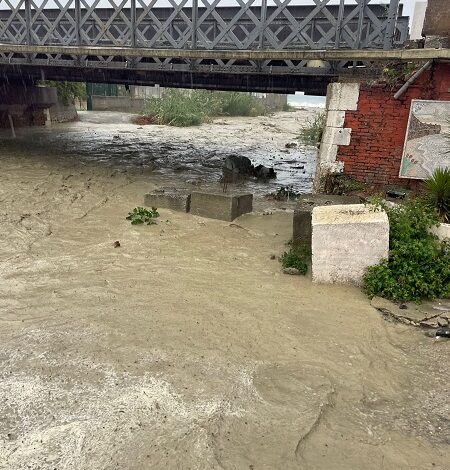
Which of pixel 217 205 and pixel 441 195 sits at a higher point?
pixel 441 195

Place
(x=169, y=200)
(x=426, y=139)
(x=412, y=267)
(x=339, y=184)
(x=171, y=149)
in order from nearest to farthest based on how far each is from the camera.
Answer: (x=412, y=267)
(x=426, y=139)
(x=339, y=184)
(x=169, y=200)
(x=171, y=149)

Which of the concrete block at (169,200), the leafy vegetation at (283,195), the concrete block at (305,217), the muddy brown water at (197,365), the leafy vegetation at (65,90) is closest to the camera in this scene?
the muddy brown water at (197,365)

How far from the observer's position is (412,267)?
531 cm

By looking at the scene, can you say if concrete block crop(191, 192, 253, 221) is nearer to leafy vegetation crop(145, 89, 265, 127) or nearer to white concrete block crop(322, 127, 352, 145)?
white concrete block crop(322, 127, 352, 145)

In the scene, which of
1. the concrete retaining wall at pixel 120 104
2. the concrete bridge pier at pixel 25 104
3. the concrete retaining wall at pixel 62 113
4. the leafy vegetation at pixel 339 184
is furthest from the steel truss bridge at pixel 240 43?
the concrete retaining wall at pixel 120 104

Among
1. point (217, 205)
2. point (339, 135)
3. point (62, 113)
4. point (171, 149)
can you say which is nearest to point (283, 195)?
point (217, 205)

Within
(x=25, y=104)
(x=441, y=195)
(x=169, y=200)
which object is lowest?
(x=169, y=200)

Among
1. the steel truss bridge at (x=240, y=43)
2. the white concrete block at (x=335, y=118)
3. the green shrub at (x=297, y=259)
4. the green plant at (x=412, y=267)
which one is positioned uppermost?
the steel truss bridge at (x=240, y=43)

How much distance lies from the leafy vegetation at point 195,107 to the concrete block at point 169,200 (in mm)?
18491

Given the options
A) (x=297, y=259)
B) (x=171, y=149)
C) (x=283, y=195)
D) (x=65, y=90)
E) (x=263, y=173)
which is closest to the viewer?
(x=297, y=259)

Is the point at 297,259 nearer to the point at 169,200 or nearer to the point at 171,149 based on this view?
the point at 169,200

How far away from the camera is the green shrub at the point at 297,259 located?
6.05 metres

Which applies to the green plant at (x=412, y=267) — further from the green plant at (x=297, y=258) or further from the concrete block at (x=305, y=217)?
the concrete block at (x=305, y=217)

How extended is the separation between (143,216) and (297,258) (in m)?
3.31
